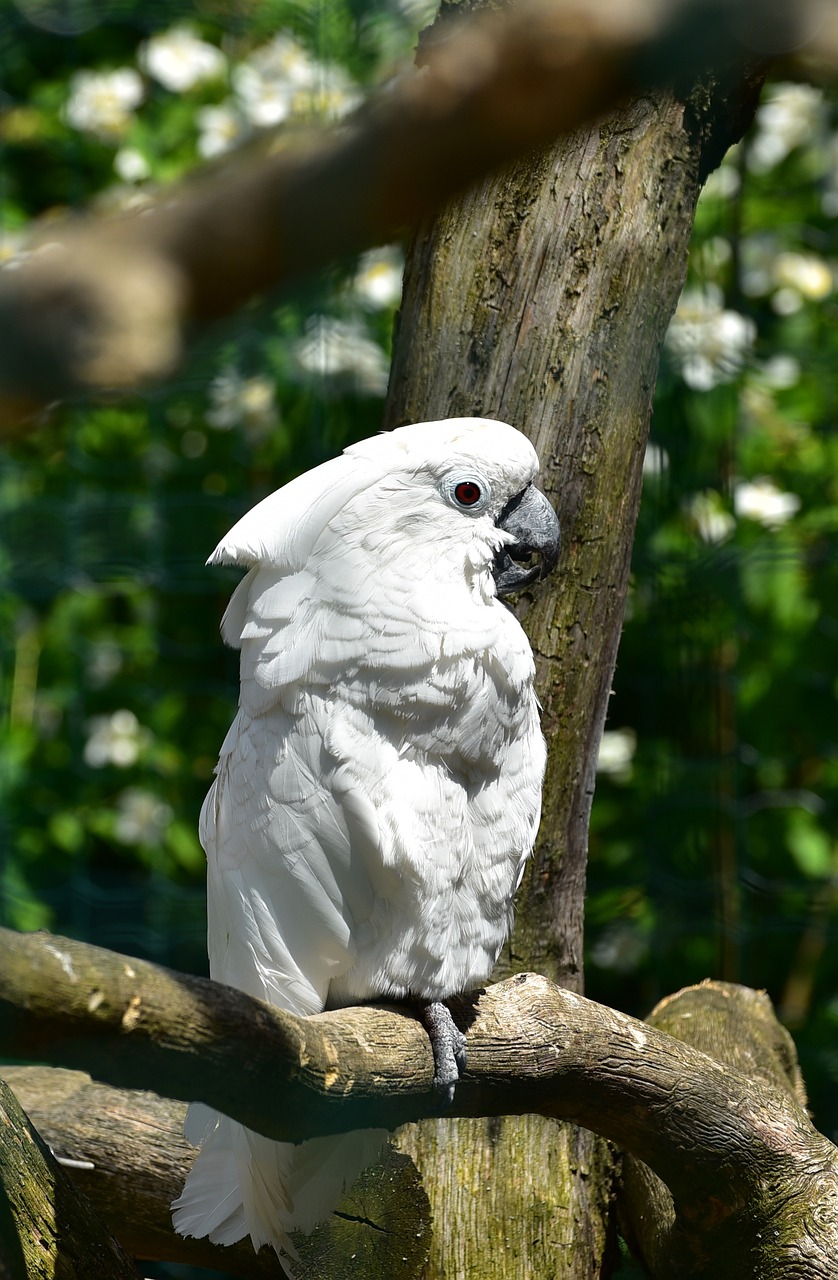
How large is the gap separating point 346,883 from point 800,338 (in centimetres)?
170

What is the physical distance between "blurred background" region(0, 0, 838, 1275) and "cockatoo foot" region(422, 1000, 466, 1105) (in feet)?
3.86

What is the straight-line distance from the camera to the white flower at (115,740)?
248 centimetres

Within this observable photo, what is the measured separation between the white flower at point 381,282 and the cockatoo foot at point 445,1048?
5.03 ft

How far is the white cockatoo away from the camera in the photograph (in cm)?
114

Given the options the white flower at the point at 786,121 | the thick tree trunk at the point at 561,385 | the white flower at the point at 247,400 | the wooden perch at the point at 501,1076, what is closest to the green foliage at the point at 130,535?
the white flower at the point at 247,400

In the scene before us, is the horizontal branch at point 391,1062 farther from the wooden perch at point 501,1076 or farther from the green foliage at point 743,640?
the green foliage at point 743,640

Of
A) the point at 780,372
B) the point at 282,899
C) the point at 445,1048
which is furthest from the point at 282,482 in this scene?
the point at 445,1048

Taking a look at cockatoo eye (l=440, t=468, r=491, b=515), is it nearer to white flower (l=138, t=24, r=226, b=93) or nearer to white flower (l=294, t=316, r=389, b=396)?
white flower (l=294, t=316, r=389, b=396)

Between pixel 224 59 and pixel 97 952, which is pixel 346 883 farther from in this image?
pixel 224 59

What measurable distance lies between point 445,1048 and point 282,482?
57.9 inches

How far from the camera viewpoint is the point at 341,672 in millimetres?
1149

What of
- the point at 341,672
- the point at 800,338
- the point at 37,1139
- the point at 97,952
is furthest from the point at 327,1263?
the point at 800,338

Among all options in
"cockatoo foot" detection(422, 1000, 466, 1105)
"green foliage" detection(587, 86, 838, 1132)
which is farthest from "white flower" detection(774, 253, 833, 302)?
"cockatoo foot" detection(422, 1000, 466, 1105)

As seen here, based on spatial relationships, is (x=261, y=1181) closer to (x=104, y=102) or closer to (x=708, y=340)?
(x=708, y=340)
